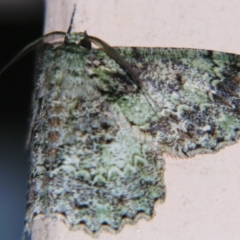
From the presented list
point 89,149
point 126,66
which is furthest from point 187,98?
point 89,149

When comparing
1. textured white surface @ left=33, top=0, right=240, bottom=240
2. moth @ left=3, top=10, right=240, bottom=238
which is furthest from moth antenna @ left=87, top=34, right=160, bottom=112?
textured white surface @ left=33, top=0, right=240, bottom=240

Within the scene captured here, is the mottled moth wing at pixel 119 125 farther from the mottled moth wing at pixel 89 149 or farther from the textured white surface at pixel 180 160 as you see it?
the textured white surface at pixel 180 160

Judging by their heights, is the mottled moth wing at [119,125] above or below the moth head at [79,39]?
below

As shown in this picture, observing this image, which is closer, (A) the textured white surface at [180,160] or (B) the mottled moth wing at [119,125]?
(B) the mottled moth wing at [119,125]

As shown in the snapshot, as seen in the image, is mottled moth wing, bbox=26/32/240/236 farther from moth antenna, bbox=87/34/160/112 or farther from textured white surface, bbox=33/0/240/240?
textured white surface, bbox=33/0/240/240

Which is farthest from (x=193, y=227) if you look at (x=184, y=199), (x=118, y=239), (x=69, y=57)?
(x=69, y=57)

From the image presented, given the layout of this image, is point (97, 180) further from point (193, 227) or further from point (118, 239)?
point (193, 227)

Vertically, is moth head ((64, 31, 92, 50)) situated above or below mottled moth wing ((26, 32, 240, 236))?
above

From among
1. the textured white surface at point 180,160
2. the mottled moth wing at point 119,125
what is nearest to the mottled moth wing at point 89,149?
the mottled moth wing at point 119,125
